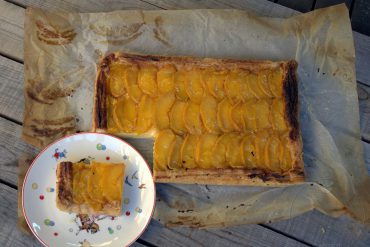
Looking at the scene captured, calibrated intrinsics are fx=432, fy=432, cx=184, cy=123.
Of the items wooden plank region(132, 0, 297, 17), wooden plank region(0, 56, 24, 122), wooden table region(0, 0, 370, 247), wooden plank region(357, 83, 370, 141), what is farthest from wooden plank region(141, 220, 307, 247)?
wooden plank region(132, 0, 297, 17)

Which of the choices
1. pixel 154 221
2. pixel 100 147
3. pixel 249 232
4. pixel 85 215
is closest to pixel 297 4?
pixel 249 232

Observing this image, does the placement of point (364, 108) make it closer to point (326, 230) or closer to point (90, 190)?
point (326, 230)

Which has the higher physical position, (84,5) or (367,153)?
(84,5)

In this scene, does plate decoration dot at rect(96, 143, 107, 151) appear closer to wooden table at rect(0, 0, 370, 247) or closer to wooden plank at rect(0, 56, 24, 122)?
wooden table at rect(0, 0, 370, 247)

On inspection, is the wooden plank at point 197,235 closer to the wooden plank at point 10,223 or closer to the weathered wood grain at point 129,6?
the wooden plank at point 10,223

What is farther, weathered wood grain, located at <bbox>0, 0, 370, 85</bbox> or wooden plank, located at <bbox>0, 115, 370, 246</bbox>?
weathered wood grain, located at <bbox>0, 0, 370, 85</bbox>

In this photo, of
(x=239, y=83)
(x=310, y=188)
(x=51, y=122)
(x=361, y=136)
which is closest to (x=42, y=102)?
(x=51, y=122)

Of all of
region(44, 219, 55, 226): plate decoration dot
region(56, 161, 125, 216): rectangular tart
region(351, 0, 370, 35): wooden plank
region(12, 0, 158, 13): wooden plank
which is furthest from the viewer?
region(351, 0, 370, 35): wooden plank

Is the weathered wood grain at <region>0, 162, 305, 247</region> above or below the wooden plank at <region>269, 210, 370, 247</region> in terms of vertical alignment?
below
